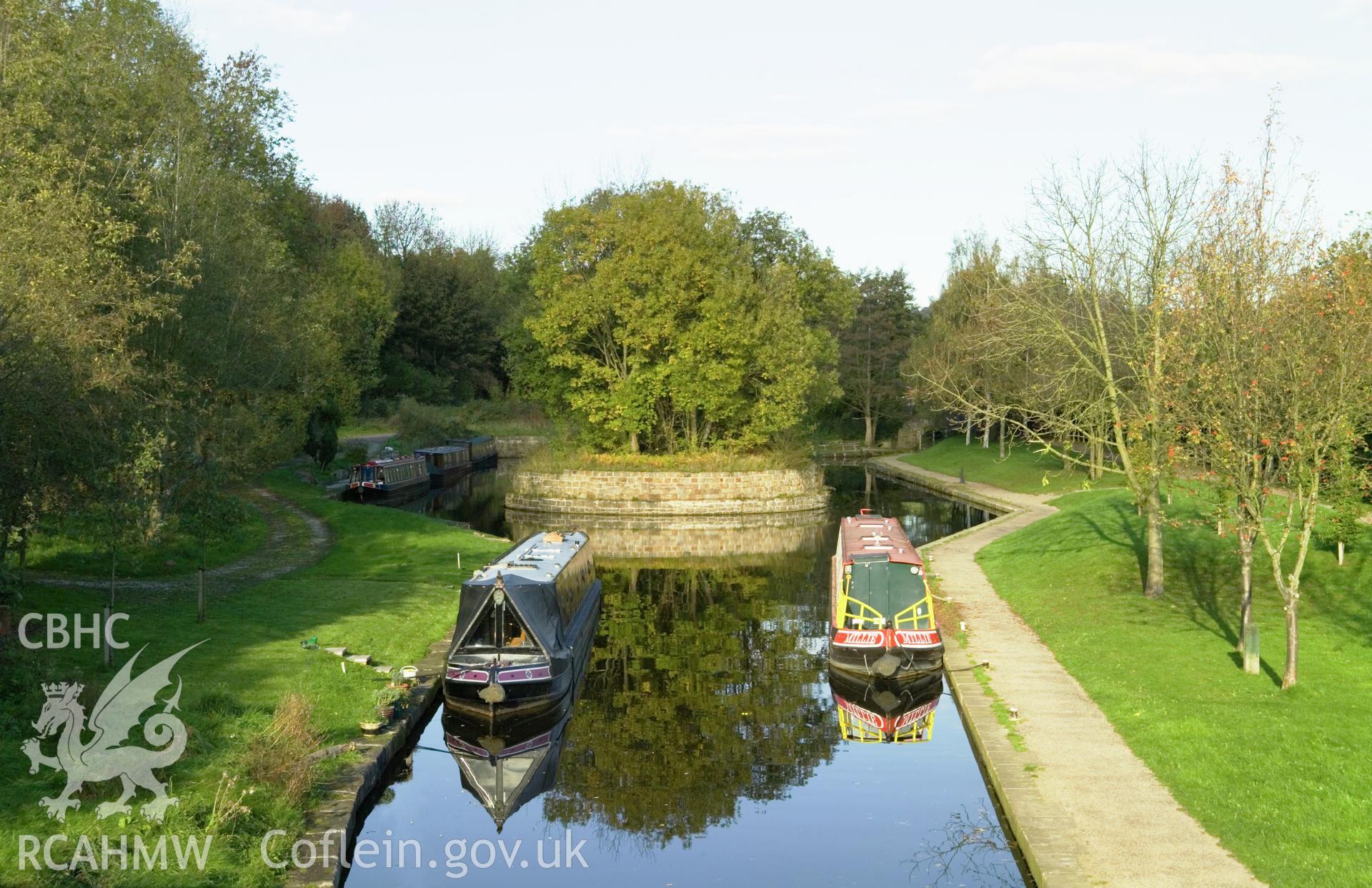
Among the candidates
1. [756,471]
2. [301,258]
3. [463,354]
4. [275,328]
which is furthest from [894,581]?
[463,354]

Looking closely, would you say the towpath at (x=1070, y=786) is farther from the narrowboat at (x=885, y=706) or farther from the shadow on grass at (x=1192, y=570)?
the shadow on grass at (x=1192, y=570)

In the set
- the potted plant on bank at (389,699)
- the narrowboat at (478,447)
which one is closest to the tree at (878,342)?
the narrowboat at (478,447)

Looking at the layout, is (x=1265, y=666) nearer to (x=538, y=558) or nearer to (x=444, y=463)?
(x=538, y=558)

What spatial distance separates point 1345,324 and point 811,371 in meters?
36.2

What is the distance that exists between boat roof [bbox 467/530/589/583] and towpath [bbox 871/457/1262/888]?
794cm

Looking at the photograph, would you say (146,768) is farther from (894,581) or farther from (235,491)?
(235,491)

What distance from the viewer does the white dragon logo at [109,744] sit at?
39.5 ft

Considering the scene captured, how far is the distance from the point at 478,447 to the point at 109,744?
2574 inches

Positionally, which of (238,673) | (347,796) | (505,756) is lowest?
(505,756)

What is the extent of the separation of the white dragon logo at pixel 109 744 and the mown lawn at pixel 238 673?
132mm

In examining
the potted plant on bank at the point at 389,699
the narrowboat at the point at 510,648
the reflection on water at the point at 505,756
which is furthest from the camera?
the narrowboat at the point at 510,648

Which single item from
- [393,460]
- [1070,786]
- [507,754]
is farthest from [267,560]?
[393,460]

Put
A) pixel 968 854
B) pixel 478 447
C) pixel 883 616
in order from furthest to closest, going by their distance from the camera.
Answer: pixel 478 447 < pixel 883 616 < pixel 968 854

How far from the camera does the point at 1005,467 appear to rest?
192ft
